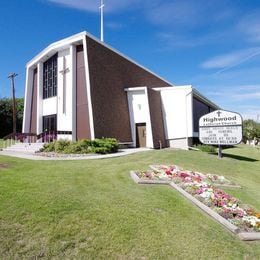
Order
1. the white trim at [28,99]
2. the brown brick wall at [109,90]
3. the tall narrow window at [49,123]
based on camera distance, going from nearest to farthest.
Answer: the brown brick wall at [109,90], the tall narrow window at [49,123], the white trim at [28,99]

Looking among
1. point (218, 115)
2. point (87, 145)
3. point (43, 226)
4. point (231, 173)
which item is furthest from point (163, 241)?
point (218, 115)

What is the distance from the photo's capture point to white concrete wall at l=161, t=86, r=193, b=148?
25703 mm

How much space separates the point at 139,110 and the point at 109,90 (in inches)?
140

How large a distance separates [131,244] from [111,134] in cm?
1810

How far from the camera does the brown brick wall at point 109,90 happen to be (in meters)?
22.0

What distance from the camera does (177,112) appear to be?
86.5ft

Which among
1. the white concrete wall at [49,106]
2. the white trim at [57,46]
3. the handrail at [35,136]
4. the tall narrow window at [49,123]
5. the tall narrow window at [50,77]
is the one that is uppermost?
the white trim at [57,46]

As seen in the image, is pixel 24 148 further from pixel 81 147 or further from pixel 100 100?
pixel 100 100

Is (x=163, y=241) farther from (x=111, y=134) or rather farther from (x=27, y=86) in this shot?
(x=27, y=86)

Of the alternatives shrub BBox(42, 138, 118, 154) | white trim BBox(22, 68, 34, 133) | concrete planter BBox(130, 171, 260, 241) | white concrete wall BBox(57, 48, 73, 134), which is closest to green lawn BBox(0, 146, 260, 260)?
concrete planter BBox(130, 171, 260, 241)

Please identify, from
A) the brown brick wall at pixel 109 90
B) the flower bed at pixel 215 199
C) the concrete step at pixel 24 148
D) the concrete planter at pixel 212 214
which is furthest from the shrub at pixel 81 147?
the concrete planter at pixel 212 214

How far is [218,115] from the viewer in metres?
19.4

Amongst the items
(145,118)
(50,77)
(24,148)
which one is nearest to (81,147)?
(24,148)

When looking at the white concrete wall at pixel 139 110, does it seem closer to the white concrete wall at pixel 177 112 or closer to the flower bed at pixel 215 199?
the white concrete wall at pixel 177 112
